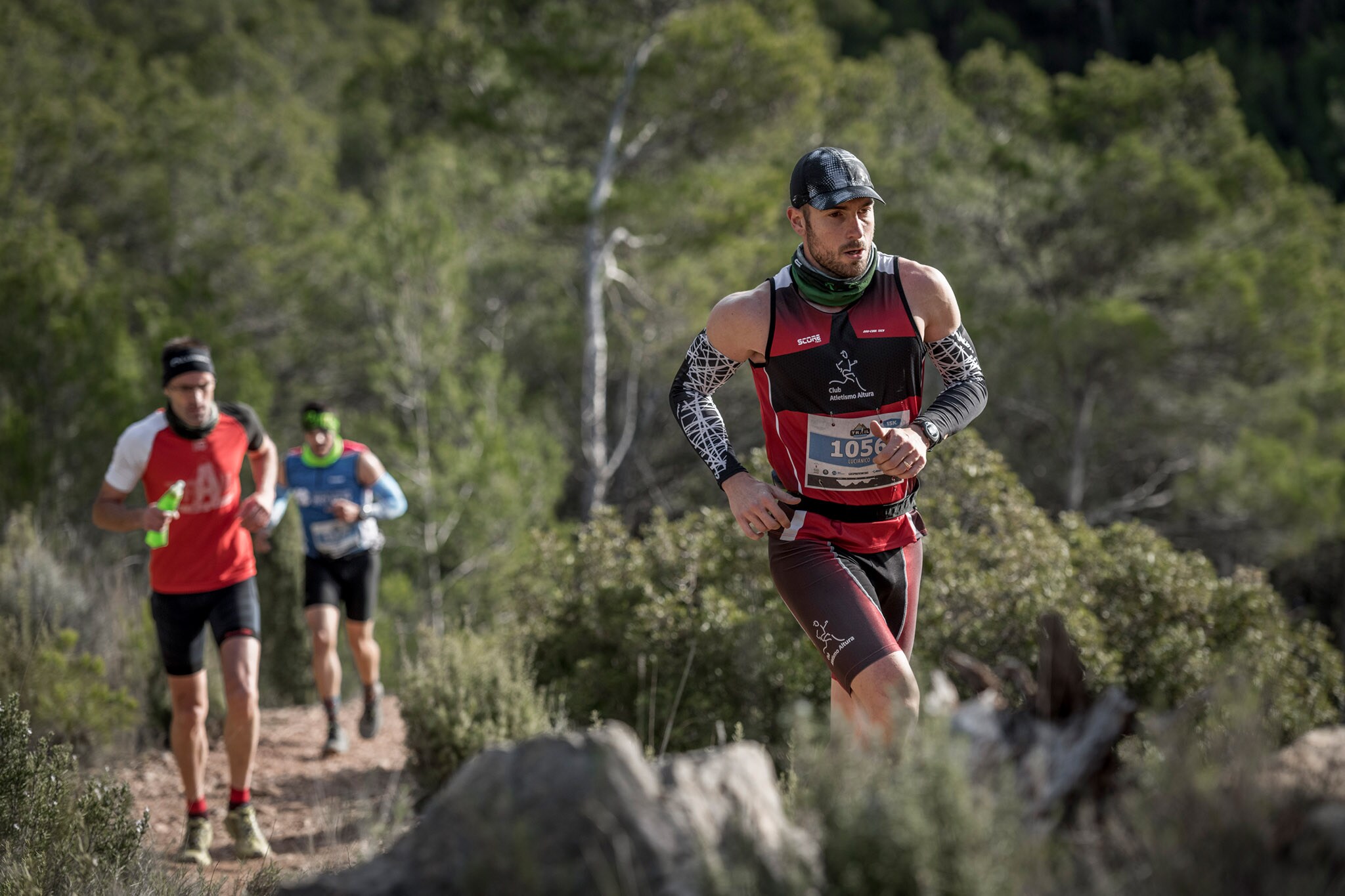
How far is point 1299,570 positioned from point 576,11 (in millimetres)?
14012

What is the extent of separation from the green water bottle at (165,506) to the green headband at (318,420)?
183 centimetres

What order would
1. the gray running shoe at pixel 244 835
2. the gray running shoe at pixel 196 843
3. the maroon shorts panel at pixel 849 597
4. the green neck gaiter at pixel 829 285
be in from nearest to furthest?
1. the maroon shorts panel at pixel 849 597
2. the green neck gaiter at pixel 829 285
3. the gray running shoe at pixel 196 843
4. the gray running shoe at pixel 244 835

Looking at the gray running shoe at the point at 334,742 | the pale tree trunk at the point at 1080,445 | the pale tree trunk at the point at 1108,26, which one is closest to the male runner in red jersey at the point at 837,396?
the gray running shoe at the point at 334,742

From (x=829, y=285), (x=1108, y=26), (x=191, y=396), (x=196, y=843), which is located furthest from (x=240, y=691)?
(x=1108, y=26)

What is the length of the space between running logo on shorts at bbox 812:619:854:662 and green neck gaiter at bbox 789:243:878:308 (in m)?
0.94

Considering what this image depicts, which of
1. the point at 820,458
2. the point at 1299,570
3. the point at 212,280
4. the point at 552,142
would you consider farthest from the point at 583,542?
the point at 212,280

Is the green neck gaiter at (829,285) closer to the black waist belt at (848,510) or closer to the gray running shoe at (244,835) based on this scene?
the black waist belt at (848,510)

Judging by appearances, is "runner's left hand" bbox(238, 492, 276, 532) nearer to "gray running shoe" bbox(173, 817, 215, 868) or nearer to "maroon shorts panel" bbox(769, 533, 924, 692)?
"gray running shoe" bbox(173, 817, 215, 868)

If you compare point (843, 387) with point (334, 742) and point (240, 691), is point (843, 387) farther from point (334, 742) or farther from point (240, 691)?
point (334, 742)

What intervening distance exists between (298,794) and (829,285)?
155 inches

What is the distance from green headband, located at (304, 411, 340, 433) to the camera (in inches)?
238

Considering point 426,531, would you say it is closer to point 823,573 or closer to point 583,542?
point 583,542

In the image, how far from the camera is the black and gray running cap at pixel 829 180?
122 inches

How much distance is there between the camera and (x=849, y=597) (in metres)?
3.06
